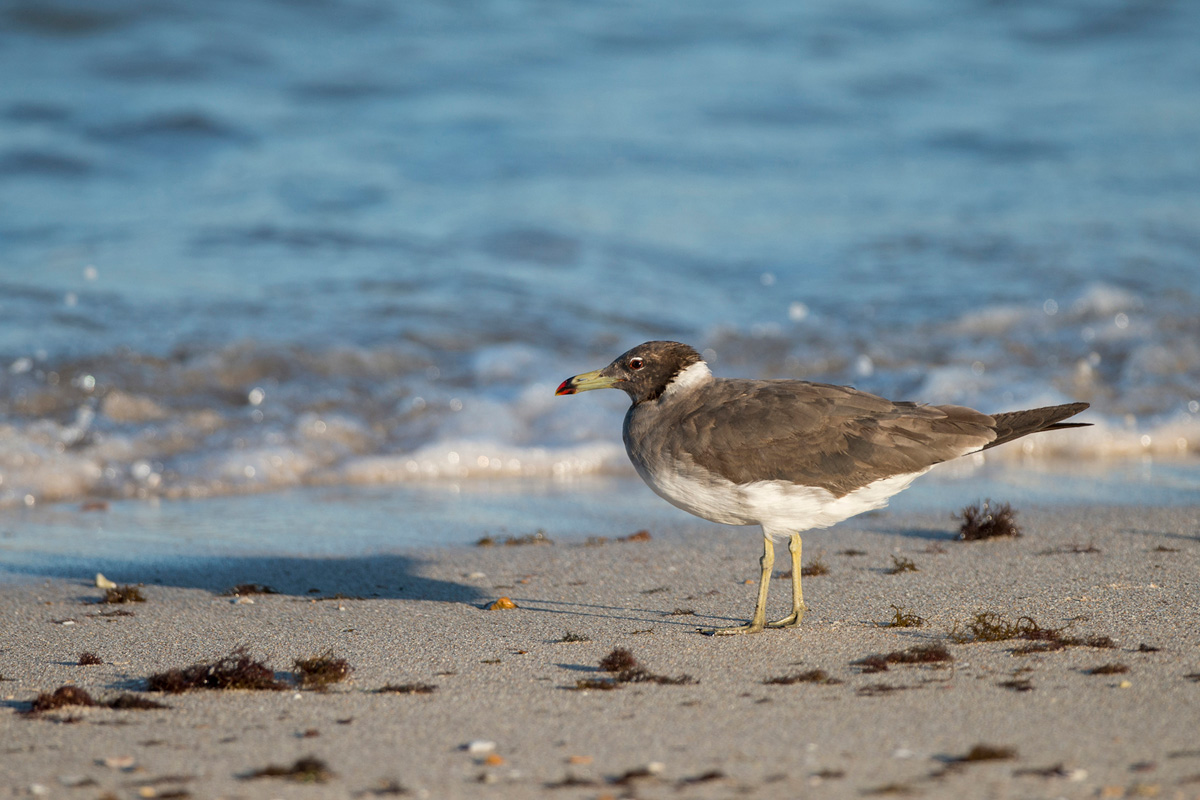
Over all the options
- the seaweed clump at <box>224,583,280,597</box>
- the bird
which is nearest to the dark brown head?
the bird

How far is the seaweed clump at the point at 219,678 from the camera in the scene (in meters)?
4.61

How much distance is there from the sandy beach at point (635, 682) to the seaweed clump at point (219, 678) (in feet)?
0.19

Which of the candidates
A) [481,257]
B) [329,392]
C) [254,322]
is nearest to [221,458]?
[329,392]

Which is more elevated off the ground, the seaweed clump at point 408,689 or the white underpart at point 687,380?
the white underpart at point 687,380

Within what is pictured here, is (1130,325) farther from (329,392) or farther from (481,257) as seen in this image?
(329,392)

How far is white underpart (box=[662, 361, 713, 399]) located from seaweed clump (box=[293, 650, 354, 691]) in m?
2.25

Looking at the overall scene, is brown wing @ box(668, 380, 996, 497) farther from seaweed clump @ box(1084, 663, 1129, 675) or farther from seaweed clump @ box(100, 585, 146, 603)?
seaweed clump @ box(100, 585, 146, 603)

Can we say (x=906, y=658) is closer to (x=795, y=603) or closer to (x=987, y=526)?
(x=795, y=603)

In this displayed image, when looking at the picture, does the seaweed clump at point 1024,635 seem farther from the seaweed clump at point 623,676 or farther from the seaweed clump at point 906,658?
the seaweed clump at point 623,676

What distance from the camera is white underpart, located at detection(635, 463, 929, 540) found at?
5523mm

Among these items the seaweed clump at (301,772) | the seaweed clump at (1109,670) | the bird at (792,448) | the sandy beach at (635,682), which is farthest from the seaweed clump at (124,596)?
the seaweed clump at (1109,670)

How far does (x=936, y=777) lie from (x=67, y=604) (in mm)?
5013

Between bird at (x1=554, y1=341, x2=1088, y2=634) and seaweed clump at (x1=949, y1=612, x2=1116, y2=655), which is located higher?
bird at (x1=554, y1=341, x2=1088, y2=634)

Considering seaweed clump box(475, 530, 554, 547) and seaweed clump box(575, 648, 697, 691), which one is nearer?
seaweed clump box(575, 648, 697, 691)
